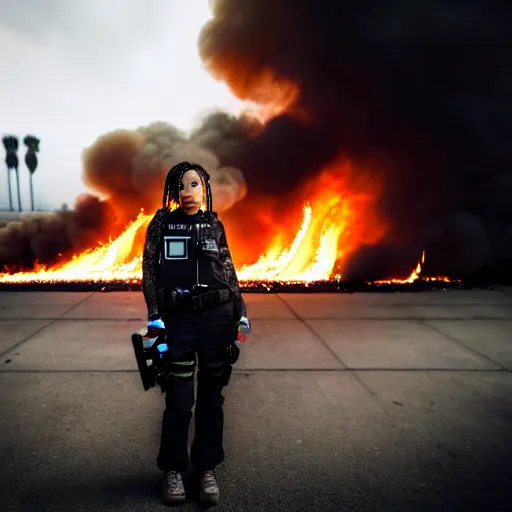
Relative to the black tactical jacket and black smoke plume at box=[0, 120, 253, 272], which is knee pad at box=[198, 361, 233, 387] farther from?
black smoke plume at box=[0, 120, 253, 272]

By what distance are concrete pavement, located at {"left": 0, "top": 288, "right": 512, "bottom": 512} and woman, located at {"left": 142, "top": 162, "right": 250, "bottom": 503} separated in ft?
0.62

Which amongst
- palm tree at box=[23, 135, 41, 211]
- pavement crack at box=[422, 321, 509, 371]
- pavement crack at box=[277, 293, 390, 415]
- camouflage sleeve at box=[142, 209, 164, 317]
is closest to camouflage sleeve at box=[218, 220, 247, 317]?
camouflage sleeve at box=[142, 209, 164, 317]

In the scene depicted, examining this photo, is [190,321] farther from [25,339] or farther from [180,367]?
[25,339]

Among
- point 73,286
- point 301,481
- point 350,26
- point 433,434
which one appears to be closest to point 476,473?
point 433,434

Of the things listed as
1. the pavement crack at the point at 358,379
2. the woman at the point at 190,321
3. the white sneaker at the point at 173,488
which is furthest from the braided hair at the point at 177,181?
the pavement crack at the point at 358,379

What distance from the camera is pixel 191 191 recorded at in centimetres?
226

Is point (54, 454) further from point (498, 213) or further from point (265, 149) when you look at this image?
point (498, 213)

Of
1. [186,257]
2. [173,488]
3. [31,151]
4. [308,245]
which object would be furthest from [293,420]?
[31,151]

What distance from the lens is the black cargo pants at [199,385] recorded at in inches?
85.2

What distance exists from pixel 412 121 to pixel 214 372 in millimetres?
11933

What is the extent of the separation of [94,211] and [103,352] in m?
8.60

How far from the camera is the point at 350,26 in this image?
12859 mm

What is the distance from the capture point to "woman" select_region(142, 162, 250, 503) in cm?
216

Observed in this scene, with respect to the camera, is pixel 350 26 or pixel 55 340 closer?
pixel 55 340
